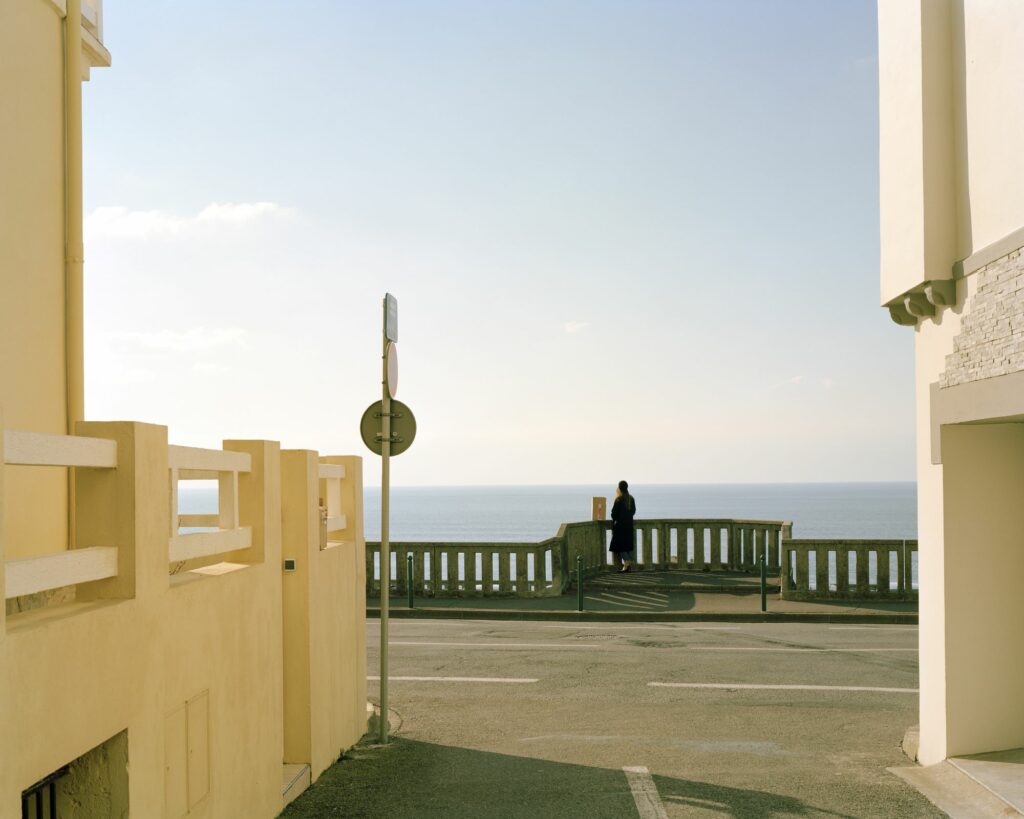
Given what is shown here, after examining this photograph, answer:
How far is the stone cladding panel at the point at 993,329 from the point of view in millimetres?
7395

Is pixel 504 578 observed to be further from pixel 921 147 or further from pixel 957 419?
pixel 921 147

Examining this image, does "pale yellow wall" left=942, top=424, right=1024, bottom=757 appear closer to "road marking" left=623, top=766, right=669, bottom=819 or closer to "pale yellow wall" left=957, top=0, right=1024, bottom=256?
"pale yellow wall" left=957, top=0, right=1024, bottom=256

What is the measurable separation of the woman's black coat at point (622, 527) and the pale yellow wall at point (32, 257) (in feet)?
51.9

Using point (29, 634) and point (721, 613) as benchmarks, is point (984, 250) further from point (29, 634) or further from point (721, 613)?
point (721, 613)

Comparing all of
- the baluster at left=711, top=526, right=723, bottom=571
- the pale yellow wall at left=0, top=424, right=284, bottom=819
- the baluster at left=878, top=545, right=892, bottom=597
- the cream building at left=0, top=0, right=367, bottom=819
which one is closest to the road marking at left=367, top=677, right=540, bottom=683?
the cream building at left=0, top=0, right=367, bottom=819

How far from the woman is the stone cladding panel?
13839 millimetres

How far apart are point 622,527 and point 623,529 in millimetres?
46

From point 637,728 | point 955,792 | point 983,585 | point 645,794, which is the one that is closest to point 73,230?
point 645,794

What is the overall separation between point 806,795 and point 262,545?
4.38 metres

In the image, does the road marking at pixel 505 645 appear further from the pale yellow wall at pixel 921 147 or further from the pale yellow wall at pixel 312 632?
the pale yellow wall at pixel 921 147

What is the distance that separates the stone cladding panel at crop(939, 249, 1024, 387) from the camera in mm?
7395

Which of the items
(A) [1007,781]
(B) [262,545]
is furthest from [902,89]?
(B) [262,545]

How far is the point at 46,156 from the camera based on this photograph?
7.47 metres

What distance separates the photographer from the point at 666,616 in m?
18.0
